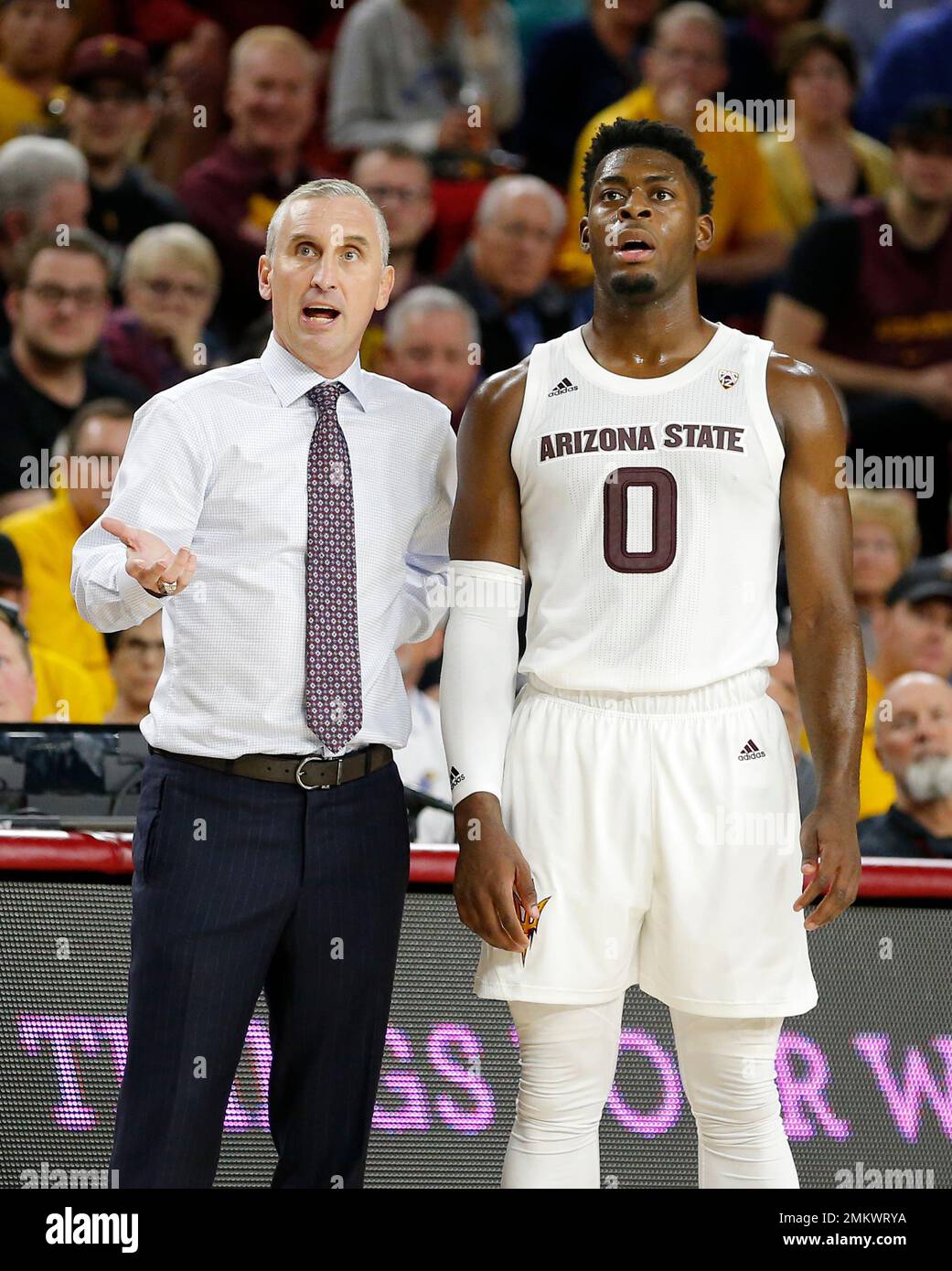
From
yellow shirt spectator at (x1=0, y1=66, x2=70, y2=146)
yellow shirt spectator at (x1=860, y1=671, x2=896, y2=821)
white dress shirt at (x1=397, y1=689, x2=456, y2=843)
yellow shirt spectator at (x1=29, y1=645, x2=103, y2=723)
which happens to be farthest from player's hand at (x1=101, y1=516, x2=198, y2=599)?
yellow shirt spectator at (x1=0, y1=66, x2=70, y2=146)

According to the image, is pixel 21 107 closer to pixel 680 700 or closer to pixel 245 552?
pixel 245 552

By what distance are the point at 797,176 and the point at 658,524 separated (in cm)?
319

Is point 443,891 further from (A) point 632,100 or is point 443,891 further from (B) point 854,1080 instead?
(A) point 632,100

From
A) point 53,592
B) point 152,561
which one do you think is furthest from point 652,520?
point 53,592

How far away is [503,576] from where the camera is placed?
6.92ft

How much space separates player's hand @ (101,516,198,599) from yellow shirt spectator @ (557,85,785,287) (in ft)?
10.2

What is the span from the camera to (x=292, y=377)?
2.16m

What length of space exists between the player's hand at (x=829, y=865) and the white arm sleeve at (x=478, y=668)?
395 mm

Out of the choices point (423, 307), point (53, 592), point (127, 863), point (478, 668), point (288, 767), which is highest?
point (423, 307)

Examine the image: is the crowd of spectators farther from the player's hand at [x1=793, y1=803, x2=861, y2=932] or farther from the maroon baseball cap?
the player's hand at [x1=793, y1=803, x2=861, y2=932]

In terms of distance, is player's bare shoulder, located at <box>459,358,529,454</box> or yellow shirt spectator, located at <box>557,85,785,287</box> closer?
player's bare shoulder, located at <box>459,358,529,454</box>

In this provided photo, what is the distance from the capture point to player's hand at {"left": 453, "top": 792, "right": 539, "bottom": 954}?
1991 millimetres

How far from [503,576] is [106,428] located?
7.27ft
